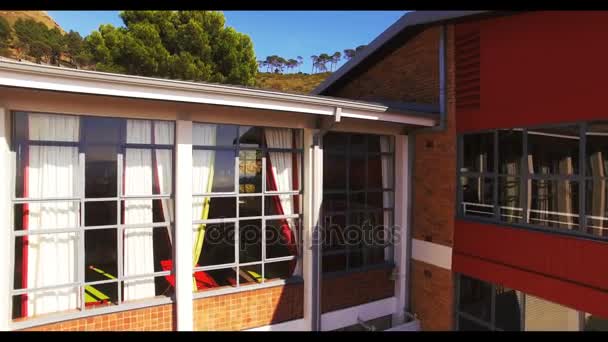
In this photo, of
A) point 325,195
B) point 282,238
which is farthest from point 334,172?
point 282,238

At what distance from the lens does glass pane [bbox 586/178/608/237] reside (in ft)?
15.2

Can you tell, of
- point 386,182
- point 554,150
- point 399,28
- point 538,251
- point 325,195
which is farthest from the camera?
point 399,28

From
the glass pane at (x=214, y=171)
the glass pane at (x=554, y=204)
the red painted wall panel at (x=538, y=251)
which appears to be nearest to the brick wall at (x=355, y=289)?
the red painted wall panel at (x=538, y=251)

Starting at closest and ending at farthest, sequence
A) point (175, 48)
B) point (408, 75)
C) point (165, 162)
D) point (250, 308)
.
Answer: point (165, 162) < point (250, 308) < point (408, 75) < point (175, 48)

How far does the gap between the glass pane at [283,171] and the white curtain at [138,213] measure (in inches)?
69.5

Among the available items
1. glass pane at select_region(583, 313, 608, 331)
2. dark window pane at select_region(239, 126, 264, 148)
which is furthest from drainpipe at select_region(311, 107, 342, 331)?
glass pane at select_region(583, 313, 608, 331)

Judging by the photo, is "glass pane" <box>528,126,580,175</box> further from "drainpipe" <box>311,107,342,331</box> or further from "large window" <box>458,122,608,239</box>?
"drainpipe" <box>311,107,342,331</box>

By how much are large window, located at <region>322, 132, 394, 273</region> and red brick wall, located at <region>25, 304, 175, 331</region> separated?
2685 millimetres

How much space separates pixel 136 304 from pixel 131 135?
87.2 inches

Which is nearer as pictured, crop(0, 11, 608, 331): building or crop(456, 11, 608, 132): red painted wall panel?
crop(0, 11, 608, 331): building

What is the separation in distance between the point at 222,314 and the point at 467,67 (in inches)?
223

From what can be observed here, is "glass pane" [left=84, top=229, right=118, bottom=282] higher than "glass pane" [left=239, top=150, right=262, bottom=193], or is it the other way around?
"glass pane" [left=239, top=150, right=262, bottom=193]

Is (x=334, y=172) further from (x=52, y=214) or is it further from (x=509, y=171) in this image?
(x=52, y=214)

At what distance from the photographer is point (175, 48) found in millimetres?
18406
